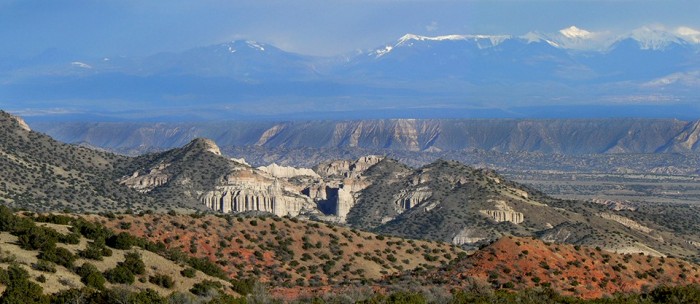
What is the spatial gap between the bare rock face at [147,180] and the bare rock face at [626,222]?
51186 mm

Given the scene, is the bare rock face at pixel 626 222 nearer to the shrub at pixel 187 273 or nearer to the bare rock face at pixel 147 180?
the bare rock face at pixel 147 180

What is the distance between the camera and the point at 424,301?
127 feet

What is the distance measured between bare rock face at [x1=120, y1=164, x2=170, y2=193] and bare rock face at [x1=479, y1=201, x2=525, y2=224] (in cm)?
3787

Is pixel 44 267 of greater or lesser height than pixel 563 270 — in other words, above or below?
above

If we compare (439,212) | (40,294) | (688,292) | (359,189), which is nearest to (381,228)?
(439,212)

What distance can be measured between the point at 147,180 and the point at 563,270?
282 feet

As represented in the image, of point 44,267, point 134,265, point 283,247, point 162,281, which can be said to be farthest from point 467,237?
point 44,267

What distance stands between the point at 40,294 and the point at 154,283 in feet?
24.0

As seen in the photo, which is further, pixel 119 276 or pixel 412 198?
pixel 412 198

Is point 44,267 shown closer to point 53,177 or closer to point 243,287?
point 243,287

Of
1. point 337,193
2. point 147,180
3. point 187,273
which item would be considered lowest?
point 337,193

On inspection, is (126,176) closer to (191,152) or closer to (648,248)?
(191,152)

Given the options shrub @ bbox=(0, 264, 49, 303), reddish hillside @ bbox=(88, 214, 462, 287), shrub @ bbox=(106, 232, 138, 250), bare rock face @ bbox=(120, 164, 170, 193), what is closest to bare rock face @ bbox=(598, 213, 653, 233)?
bare rock face @ bbox=(120, 164, 170, 193)

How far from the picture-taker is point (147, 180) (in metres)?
133
